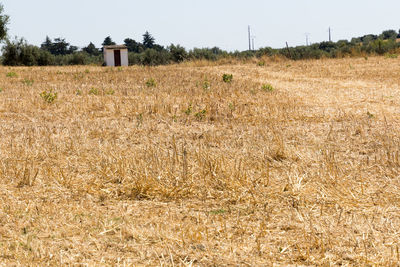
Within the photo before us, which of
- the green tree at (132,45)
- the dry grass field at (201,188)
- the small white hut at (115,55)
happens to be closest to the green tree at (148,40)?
the green tree at (132,45)

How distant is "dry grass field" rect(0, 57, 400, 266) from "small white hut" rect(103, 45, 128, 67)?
127 feet

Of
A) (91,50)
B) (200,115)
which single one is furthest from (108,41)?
(200,115)

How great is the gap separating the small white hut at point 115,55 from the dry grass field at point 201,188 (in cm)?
3857

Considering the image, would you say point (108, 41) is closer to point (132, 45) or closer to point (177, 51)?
point (132, 45)

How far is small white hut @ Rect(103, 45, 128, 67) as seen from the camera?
4769cm

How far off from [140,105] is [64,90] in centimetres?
447

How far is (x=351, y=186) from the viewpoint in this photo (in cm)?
522

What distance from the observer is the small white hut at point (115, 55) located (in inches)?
1877

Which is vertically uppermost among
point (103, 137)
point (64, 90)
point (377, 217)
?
point (64, 90)

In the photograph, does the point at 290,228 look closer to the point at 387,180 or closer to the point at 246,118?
the point at 387,180

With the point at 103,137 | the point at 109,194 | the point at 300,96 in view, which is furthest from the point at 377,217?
the point at 300,96

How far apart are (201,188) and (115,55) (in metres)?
44.7

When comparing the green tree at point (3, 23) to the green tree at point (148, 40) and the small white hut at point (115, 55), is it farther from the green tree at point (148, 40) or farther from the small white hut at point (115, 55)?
the green tree at point (148, 40)

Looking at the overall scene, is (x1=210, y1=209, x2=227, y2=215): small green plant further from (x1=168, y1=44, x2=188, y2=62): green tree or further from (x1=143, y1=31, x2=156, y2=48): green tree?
(x1=143, y1=31, x2=156, y2=48): green tree
